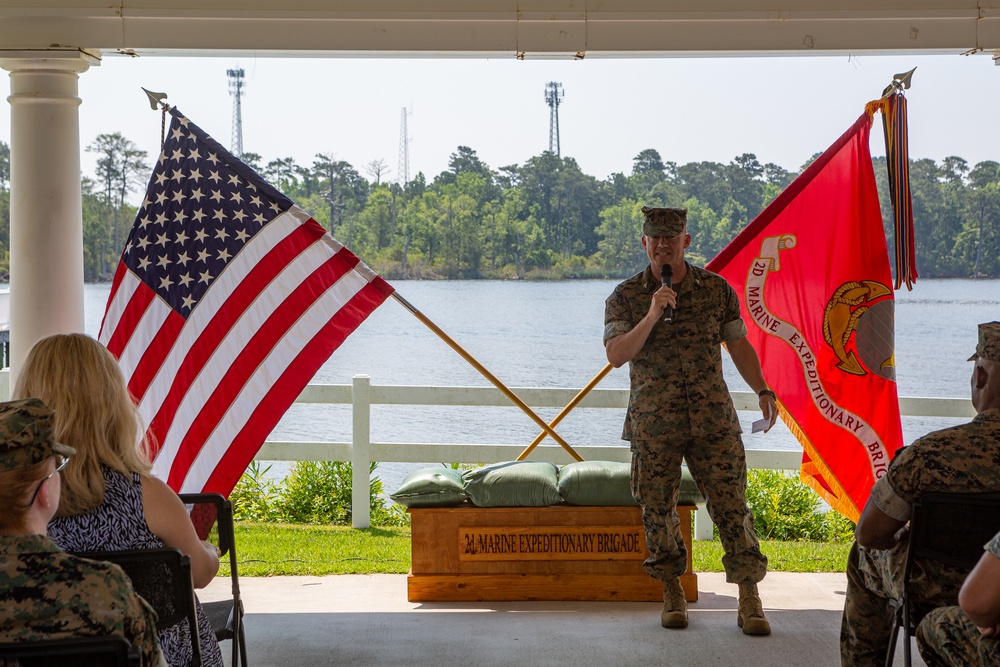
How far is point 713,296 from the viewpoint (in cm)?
437

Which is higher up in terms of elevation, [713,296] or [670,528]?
[713,296]

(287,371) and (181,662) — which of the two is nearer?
(181,662)

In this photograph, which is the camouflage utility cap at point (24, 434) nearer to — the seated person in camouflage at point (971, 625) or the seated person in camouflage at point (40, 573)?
the seated person in camouflage at point (40, 573)

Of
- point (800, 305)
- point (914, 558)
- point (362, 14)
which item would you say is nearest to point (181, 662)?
point (914, 558)

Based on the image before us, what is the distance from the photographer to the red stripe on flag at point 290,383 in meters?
4.34

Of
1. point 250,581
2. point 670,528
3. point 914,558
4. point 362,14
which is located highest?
point 362,14

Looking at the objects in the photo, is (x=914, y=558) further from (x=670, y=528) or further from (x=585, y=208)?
(x=585, y=208)

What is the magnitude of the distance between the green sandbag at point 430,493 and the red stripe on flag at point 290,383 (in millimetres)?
661

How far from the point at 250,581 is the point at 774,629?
8.75ft

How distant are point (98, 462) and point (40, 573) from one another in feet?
2.45

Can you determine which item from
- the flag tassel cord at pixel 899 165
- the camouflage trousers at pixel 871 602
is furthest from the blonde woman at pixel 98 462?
the flag tassel cord at pixel 899 165

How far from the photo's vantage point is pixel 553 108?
45.1m

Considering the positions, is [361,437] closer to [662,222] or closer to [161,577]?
[662,222]

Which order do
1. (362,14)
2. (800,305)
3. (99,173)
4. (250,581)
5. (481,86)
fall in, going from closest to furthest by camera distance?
(362,14), (800,305), (250,581), (99,173), (481,86)
